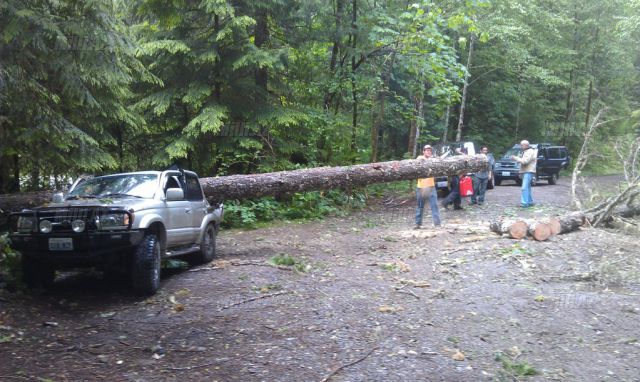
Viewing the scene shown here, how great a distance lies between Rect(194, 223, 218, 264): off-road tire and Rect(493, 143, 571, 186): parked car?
1837 centimetres

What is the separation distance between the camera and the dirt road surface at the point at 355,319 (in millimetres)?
4645

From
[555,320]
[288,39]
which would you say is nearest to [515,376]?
[555,320]

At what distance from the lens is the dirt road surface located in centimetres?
464

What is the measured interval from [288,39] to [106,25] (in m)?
10.5

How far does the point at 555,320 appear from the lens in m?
5.98

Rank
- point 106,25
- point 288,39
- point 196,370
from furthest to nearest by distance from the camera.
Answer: point 288,39 < point 106,25 < point 196,370

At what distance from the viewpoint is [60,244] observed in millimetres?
6137

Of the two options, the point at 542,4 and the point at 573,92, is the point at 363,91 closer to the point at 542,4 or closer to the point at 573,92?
the point at 542,4

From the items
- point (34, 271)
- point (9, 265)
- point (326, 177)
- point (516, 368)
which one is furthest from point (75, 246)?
point (326, 177)

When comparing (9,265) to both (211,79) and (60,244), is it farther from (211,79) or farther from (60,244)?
(211,79)

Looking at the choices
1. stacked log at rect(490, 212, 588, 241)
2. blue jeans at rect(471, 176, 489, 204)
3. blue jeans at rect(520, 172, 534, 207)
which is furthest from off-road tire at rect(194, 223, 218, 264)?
blue jeans at rect(471, 176, 489, 204)

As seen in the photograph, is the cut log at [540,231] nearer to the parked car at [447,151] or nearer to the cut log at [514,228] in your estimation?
the cut log at [514,228]

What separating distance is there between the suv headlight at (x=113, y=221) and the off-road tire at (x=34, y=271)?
1.01 m

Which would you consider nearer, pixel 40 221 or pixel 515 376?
pixel 515 376
